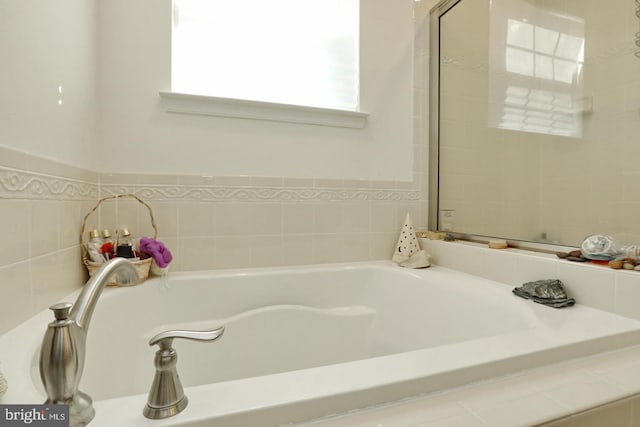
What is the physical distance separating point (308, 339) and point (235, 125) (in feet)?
2.96

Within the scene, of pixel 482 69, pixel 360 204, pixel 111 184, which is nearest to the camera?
pixel 111 184

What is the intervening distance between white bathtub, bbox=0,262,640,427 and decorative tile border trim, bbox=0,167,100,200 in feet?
0.91

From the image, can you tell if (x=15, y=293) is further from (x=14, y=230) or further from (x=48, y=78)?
(x=48, y=78)

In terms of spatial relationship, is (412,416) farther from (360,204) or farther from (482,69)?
(482,69)

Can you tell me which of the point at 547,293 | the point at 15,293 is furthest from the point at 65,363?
the point at 547,293

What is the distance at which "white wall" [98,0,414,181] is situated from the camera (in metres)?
1.09

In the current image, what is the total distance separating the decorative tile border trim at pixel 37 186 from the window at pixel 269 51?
0.53 metres

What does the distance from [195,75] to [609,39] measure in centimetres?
212

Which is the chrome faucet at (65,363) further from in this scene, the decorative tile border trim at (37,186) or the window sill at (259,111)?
the window sill at (259,111)

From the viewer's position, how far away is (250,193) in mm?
1226

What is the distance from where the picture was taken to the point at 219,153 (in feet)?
3.92

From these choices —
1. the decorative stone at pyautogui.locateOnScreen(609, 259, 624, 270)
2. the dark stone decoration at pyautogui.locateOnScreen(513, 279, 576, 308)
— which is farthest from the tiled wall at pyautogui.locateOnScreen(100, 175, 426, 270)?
the decorative stone at pyautogui.locateOnScreen(609, 259, 624, 270)

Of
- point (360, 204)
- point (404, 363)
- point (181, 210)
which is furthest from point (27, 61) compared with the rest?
point (360, 204)

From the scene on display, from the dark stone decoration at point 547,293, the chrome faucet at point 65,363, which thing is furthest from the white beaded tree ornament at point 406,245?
the chrome faucet at point 65,363
